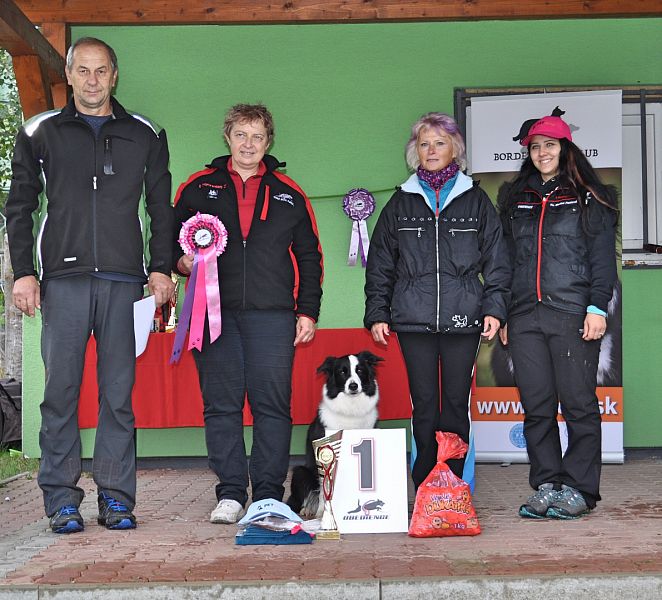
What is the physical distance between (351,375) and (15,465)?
119 inches

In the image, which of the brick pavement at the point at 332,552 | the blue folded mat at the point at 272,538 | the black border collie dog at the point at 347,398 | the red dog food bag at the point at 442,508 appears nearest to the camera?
the brick pavement at the point at 332,552

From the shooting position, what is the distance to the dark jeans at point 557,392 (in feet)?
13.1

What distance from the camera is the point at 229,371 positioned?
13.1 feet

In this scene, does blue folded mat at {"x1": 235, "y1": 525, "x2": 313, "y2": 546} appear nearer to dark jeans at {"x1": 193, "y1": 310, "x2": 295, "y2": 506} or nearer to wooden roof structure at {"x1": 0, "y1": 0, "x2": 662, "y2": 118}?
dark jeans at {"x1": 193, "y1": 310, "x2": 295, "y2": 506}

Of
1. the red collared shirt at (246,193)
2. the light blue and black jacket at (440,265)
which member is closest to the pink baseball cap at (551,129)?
the light blue and black jacket at (440,265)

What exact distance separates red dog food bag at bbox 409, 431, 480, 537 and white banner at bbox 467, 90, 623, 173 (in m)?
2.71

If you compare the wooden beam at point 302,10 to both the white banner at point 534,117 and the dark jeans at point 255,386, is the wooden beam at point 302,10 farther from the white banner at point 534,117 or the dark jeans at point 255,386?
the dark jeans at point 255,386

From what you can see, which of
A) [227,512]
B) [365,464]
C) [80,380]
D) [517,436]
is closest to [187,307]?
[80,380]

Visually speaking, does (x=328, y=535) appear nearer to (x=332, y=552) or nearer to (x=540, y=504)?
(x=332, y=552)

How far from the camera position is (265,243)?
157 inches

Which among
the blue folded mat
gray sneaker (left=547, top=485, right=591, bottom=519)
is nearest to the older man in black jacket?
the blue folded mat

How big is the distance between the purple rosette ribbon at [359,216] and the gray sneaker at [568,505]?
8.06 feet

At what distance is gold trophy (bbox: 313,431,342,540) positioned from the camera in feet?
12.1

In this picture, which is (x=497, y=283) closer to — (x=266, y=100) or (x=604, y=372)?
(x=604, y=372)
